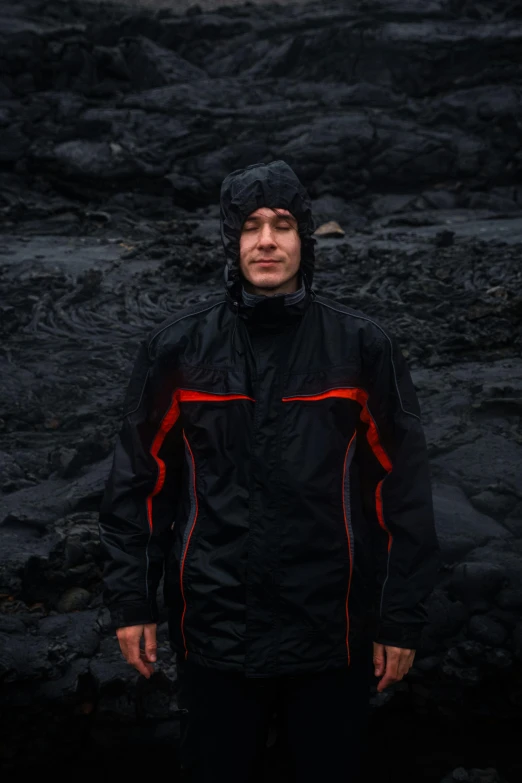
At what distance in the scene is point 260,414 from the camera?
2.09 m

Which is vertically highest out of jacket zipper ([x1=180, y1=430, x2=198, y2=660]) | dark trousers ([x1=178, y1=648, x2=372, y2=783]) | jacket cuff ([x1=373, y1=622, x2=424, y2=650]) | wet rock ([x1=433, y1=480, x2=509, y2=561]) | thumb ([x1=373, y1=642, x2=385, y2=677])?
jacket zipper ([x1=180, y1=430, x2=198, y2=660])

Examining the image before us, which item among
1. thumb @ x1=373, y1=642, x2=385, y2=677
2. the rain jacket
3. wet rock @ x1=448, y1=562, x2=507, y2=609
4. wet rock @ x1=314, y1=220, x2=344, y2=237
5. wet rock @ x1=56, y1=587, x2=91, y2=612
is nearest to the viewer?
the rain jacket

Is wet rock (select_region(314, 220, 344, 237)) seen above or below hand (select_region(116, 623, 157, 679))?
above

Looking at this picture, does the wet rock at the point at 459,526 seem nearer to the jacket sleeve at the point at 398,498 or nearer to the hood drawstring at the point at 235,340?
the jacket sleeve at the point at 398,498

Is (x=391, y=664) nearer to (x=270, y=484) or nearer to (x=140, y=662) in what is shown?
(x=270, y=484)

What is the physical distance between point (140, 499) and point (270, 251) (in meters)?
0.88

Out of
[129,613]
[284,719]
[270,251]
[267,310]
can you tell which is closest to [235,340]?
[267,310]

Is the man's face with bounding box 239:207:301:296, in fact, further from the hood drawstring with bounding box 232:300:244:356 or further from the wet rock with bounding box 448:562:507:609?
the wet rock with bounding box 448:562:507:609

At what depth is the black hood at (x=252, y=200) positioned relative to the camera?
220cm

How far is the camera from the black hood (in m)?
2.20

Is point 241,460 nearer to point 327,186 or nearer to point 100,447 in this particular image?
point 100,447

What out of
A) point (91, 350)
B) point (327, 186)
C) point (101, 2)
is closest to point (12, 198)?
point (327, 186)

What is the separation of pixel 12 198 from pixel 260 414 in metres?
13.2

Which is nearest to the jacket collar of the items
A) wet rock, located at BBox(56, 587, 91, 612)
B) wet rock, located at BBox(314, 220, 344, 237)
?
wet rock, located at BBox(56, 587, 91, 612)
